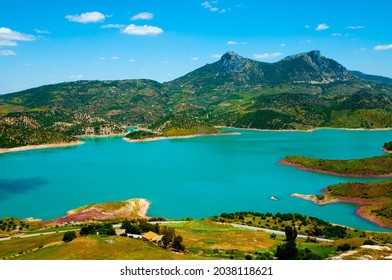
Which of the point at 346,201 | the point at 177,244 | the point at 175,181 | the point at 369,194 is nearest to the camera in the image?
the point at 177,244

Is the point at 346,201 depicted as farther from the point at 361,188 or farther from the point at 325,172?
the point at 325,172

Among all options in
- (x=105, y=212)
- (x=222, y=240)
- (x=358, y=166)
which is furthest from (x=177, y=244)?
(x=358, y=166)

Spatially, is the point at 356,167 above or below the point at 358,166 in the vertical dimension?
below

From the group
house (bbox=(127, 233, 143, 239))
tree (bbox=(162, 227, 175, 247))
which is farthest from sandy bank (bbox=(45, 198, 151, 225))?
tree (bbox=(162, 227, 175, 247))

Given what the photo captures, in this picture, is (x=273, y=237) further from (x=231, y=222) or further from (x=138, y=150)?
(x=138, y=150)

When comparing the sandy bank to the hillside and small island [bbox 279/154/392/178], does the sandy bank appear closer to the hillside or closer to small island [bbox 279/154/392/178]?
the hillside

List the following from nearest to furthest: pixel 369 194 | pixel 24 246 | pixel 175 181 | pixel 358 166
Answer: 1. pixel 24 246
2. pixel 369 194
3. pixel 175 181
4. pixel 358 166

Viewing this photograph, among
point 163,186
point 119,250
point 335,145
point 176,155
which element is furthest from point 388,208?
point 335,145

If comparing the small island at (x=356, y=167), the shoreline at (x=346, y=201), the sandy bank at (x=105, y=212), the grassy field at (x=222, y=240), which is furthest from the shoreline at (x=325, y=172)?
the grassy field at (x=222, y=240)
